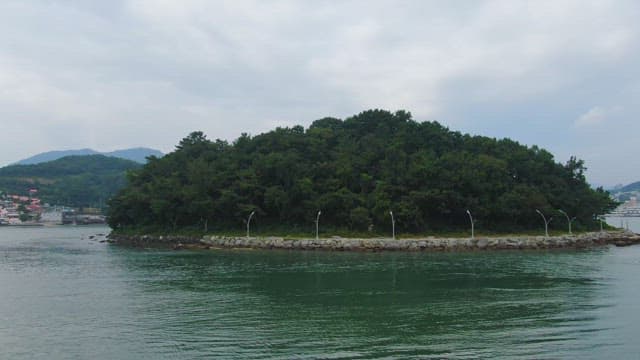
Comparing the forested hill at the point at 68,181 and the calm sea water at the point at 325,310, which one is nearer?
the calm sea water at the point at 325,310

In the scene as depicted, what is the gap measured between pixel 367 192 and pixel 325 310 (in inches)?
1576

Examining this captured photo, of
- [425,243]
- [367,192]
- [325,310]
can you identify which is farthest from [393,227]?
[325,310]

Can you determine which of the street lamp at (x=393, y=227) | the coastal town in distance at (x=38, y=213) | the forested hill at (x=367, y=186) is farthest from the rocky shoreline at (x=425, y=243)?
the coastal town in distance at (x=38, y=213)

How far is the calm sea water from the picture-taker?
16875 mm

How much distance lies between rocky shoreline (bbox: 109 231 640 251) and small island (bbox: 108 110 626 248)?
1.34 ft

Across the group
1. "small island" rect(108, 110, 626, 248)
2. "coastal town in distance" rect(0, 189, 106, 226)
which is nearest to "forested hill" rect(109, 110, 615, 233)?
"small island" rect(108, 110, 626, 248)

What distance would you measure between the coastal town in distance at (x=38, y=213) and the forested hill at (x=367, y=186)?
7742cm

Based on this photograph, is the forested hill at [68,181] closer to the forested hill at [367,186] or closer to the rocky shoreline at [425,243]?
the forested hill at [367,186]

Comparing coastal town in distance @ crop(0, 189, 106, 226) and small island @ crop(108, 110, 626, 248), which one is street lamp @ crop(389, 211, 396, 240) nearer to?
small island @ crop(108, 110, 626, 248)

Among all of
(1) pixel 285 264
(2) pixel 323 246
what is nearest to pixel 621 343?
(1) pixel 285 264

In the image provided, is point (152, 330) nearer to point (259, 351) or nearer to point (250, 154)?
point (259, 351)

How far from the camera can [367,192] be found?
62.3 m

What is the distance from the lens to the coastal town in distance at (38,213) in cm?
14388

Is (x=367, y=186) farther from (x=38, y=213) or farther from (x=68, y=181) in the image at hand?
(x=68, y=181)
